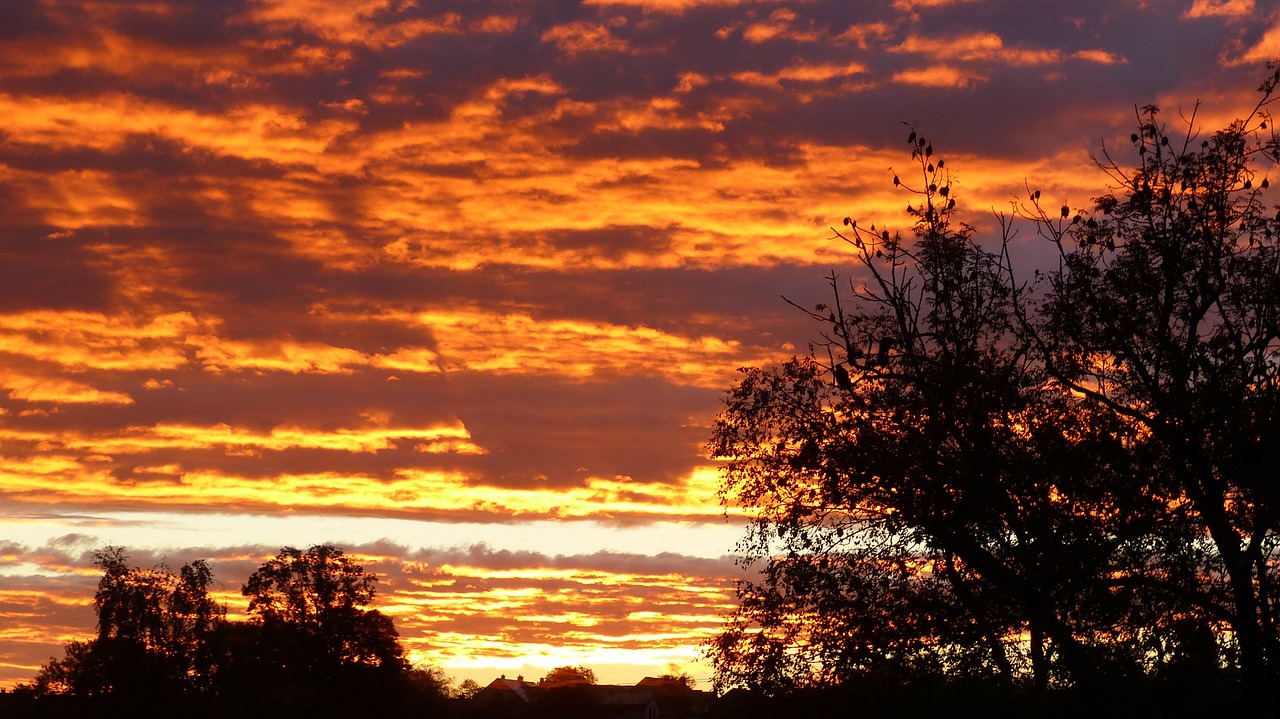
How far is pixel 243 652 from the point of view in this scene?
4031 inches

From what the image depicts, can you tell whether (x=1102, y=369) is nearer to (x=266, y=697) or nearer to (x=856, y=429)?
(x=856, y=429)

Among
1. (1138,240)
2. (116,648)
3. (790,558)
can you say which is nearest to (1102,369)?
(1138,240)

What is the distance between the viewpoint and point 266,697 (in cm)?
9481

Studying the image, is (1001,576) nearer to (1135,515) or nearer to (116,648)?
(1135,515)

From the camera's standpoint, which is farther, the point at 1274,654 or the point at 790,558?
the point at 790,558

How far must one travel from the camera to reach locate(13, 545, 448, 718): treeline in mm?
96625

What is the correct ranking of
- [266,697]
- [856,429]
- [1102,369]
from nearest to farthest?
[1102,369], [856,429], [266,697]

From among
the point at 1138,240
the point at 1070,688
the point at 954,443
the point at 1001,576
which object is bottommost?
the point at 1070,688

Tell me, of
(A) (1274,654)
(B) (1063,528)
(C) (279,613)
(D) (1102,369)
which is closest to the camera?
(A) (1274,654)

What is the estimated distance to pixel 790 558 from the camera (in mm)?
31125

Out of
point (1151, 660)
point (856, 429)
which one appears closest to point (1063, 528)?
point (1151, 660)

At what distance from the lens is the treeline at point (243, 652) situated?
96.6 m

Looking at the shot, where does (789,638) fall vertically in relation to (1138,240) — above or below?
below

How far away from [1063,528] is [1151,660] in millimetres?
3155
